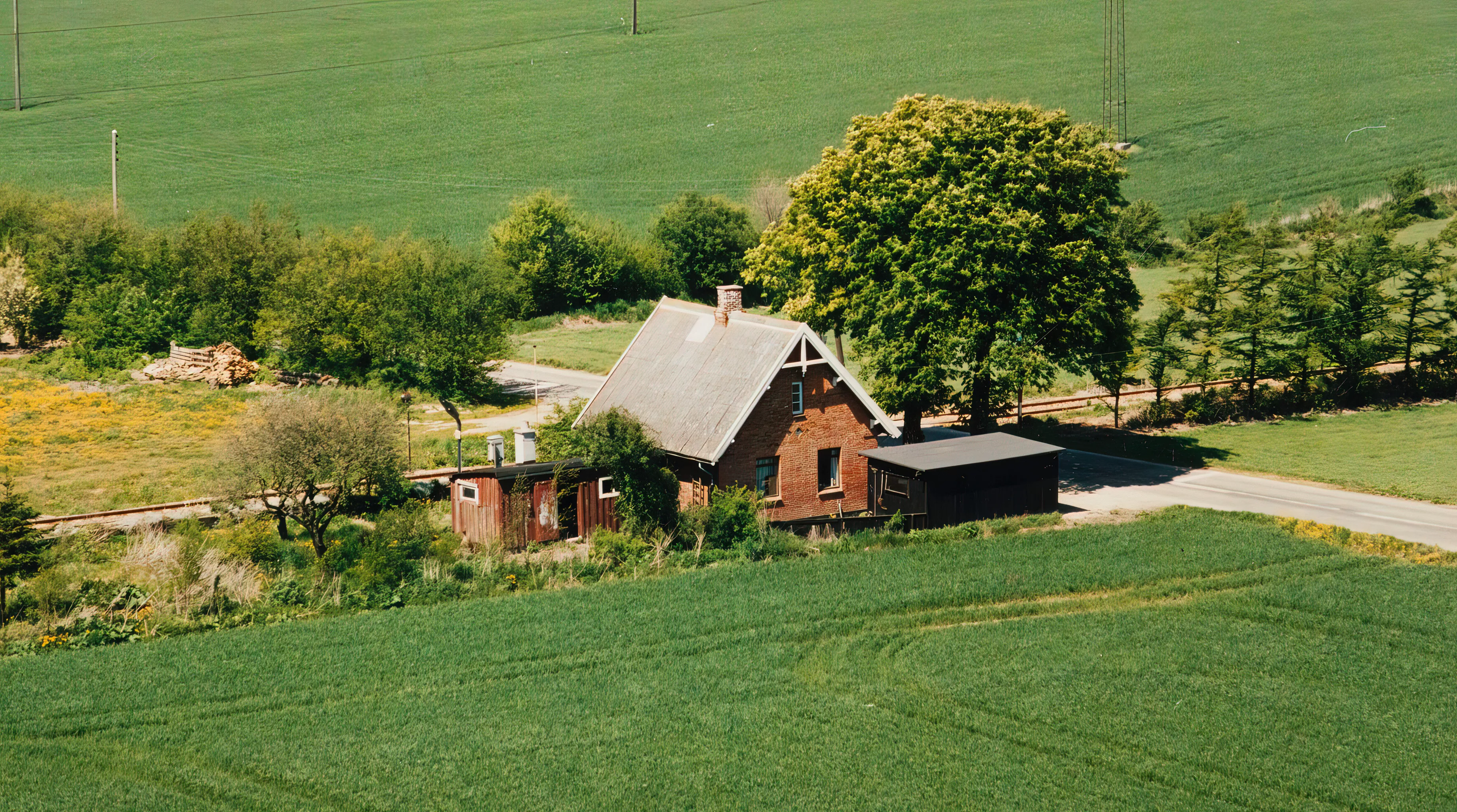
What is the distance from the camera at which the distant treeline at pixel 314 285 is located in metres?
55.6

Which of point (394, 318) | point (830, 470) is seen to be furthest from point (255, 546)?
point (394, 318)

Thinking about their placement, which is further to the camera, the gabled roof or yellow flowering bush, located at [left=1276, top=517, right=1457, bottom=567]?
the gabled roof

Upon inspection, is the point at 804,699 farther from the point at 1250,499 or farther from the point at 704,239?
the point at 704,239

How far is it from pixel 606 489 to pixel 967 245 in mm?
14089

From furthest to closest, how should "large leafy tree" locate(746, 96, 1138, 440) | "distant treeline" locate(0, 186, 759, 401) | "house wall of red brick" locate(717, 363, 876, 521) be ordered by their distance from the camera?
"distant treeline" locate(0, 186, 759, 401), "large leafy tree" locate(746, 96, 1138, 440), "house wall of red brick" locate(717, 363, 876, 521)

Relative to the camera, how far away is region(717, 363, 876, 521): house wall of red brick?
36.6 meters

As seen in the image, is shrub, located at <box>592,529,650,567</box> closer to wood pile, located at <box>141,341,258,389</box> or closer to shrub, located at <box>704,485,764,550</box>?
shrub, located at <box>704,485,764,550</box>

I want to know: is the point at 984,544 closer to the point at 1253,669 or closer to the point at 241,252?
the point at 1253,669

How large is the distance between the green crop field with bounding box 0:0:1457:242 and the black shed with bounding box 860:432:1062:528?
54.7 meters

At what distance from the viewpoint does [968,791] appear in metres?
19.4

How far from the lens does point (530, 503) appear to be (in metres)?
34.7

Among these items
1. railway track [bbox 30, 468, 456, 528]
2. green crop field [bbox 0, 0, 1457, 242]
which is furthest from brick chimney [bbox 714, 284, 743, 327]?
green crop field [bbox 0, 0, 1457, 242]

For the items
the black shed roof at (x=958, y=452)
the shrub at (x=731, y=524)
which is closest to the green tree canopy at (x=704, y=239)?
the black shed roof at (x=958, y=452)

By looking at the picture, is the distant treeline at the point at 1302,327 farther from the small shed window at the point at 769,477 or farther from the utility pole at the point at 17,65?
the utility pole at the point at 17,65
